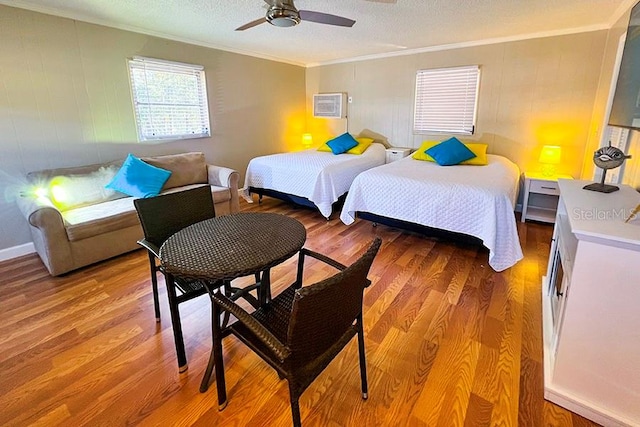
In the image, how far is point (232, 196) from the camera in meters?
3.85

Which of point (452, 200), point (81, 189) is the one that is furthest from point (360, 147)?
point (81, 189)

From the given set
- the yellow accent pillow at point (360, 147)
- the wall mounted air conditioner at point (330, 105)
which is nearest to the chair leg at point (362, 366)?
the yellow accent pillow at point (360, 147)

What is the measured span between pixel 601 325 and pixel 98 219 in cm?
348

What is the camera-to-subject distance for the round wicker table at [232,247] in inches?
53.2

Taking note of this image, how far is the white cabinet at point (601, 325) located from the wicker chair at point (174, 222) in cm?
174

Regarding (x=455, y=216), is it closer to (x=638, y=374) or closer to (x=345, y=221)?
(x=345, y=221)

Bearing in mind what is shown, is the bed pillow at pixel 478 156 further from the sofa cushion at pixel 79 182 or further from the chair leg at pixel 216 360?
the sofa cushion at pixel 79 182

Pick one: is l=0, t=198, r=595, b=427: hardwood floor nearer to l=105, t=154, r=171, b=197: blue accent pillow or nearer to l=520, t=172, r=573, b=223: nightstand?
l=105, t=154, r=171, b=197: blue accent pillow

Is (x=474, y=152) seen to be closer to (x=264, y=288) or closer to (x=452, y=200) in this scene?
(x=452, y=200)

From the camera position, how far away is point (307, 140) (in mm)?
6004

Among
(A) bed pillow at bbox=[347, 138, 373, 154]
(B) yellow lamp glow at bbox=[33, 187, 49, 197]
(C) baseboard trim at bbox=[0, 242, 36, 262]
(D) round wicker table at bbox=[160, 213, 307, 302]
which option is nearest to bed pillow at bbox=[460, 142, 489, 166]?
(A) bed pillow at bbox=[347, 138, 373, 154]

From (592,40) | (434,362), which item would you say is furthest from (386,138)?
(434,362)

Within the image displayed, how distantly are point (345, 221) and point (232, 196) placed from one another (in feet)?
4.75

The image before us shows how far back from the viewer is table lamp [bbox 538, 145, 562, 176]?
12.2ft
